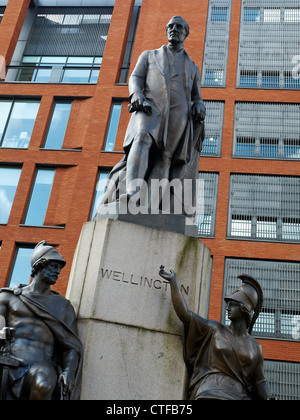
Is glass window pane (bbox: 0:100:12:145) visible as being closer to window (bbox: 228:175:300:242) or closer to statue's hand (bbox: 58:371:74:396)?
window (bbox: 228:175:300:242)

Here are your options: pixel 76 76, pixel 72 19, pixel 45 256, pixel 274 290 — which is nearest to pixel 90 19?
pixel 72 19

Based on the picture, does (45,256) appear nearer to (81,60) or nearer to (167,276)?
(167,276)

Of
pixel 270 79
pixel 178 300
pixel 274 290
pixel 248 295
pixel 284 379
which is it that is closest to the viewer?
pixel 178 300

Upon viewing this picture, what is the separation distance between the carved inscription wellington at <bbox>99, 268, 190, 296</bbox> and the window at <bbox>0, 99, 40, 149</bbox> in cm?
2713

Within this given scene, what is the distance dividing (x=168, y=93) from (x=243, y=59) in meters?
27.1

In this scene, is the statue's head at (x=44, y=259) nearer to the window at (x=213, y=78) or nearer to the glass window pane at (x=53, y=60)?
the window at (x=213, y=78)

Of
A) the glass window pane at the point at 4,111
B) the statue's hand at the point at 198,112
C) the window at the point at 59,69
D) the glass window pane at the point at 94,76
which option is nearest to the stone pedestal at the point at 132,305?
the statue's hand at the point at 198,112

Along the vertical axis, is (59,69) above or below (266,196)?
above

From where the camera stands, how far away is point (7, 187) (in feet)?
101

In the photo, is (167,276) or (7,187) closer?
(167,276)

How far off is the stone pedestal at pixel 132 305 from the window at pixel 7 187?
25.0 metres

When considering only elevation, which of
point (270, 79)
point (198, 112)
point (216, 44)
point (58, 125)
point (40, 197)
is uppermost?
point (216, 44)

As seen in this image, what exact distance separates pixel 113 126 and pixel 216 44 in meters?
8.16
